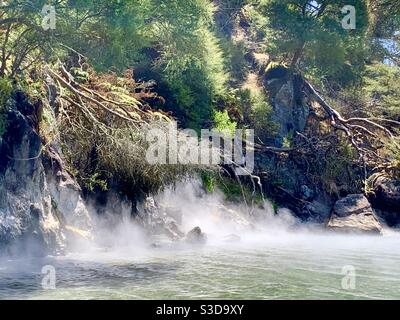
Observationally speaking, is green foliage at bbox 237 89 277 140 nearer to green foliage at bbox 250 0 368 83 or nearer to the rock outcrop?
green foliage at bbox 250 0 368 83

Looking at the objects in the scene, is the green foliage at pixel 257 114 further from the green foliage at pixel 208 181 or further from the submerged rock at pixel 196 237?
the submerged rock at pixel 196 237

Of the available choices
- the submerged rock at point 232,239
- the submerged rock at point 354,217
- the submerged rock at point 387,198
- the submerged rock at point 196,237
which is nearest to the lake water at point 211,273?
the submerged rock at point 196,237

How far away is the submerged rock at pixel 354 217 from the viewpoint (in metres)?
Result: 18.6

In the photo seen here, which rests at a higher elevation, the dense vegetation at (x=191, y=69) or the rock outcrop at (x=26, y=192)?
the dense vegetation at (x=191, y=69)

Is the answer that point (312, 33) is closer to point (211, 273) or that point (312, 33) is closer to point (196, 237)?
point (196, 237)

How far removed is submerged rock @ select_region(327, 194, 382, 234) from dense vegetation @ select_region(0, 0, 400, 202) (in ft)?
7.43

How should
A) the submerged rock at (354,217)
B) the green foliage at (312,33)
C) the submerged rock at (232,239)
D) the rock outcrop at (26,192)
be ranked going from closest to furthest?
1. the rock outcrop at (26,192)
2. the submerged rock at (232,239)
3. the submerged rock at (354,217)
4. the green foliage at (312,33)

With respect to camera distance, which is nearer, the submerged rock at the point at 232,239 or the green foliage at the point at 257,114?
the submerged rock at the point at 232,239

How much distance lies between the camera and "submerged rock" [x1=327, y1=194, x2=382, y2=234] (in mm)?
18594

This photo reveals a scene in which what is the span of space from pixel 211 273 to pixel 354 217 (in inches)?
459

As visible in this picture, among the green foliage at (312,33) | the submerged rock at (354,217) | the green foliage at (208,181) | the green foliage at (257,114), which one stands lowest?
the submerged rock at (354,217)

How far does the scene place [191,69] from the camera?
19.5m

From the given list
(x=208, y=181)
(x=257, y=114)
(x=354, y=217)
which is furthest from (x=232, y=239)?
(x=257, y=114)

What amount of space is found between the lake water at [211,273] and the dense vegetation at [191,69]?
3379 millimetres
